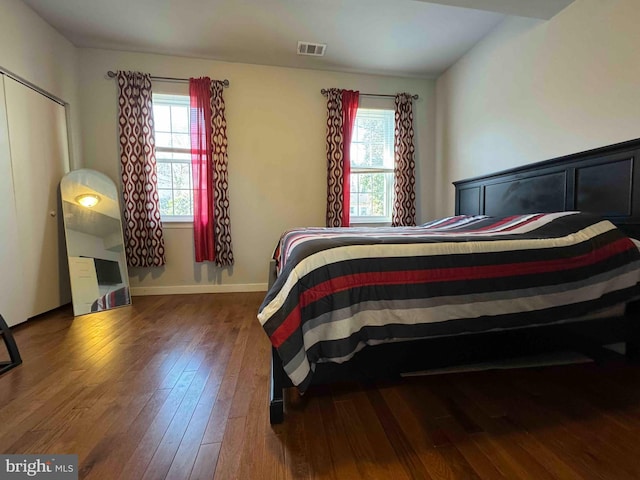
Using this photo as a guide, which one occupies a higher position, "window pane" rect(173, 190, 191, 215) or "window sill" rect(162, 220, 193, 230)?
"window pane" rect(173, 190, 191, 215)

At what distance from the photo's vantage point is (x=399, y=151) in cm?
358

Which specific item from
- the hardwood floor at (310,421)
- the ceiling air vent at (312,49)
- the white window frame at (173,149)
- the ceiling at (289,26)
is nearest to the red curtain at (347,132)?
the ceiling at (289,26)

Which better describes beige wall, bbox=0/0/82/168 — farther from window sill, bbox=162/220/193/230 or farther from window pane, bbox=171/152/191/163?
window sill, bbox=162/220/193/230

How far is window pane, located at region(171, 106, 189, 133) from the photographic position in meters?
3.29

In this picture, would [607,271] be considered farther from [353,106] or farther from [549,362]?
[353,106]

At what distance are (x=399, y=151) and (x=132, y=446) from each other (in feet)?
12.0

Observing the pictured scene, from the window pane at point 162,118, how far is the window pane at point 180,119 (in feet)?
0.14

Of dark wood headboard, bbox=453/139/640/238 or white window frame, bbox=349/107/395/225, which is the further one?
white window frame, bbox=349/107/395/225

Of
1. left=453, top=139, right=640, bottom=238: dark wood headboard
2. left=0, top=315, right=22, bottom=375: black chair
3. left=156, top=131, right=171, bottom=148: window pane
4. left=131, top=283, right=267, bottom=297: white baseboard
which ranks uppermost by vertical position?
left=156, top=131, right=171, bottom=148: window pane

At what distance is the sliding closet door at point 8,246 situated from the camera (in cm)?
218


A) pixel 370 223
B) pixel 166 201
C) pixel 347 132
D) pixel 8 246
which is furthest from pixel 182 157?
pixel 370 223

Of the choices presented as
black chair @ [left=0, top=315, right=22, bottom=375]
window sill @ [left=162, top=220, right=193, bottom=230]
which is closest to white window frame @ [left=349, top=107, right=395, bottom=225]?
window sill @ [left=162, top=220, right=193, bottom=230]

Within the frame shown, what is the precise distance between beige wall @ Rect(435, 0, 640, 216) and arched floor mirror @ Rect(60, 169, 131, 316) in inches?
156

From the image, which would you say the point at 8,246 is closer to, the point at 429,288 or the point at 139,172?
the point at 139,172
